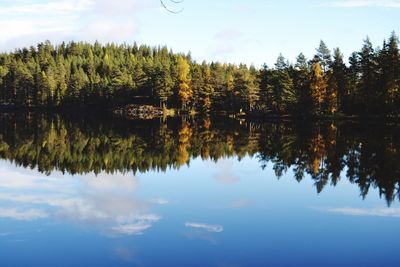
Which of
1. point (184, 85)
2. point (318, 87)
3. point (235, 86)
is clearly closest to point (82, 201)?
point (318, 87)

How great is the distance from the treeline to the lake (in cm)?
3989

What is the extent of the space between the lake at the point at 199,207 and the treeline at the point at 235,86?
131ft

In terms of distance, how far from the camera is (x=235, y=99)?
106562 mm

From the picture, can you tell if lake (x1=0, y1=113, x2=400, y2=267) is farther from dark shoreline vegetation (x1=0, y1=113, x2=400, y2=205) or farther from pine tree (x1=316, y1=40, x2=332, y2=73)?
pine tree (x1=316, y1=40, x2=332, y2=73)

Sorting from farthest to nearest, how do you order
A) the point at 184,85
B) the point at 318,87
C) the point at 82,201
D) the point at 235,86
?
the point at 184,85, the point at 235,86, the point at 318,87, the point at 82,201

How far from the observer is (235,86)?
10344 centimetres

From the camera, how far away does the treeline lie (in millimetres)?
75812

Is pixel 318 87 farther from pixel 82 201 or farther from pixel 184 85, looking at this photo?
pixel 82 201

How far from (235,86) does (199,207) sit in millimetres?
84809

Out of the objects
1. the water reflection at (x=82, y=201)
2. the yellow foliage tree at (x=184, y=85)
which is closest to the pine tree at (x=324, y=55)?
the yellow foliage tree at (x=184, y=85)

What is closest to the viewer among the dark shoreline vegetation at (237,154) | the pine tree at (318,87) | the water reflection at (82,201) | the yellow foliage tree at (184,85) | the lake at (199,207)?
the lake at (199,207)

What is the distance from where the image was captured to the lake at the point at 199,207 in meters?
14.1

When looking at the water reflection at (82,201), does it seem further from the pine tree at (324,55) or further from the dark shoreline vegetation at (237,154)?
the pine tree at (324,55)

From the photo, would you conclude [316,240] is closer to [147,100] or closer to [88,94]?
[147,100]
